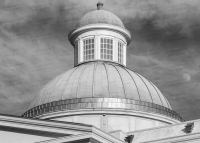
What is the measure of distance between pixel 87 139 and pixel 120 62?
69.3 ft

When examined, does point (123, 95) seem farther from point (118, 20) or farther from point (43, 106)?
point (118, 20)

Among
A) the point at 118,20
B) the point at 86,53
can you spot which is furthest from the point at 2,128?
the point at 118,20

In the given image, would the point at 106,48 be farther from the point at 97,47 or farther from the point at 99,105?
the point at 99,105

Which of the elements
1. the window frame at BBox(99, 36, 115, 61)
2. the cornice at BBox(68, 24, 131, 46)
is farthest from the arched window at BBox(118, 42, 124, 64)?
the cornice at BBox(68, 24, 131, 46)

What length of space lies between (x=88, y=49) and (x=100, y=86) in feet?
22.7

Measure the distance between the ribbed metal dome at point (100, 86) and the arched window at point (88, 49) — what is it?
2127mm

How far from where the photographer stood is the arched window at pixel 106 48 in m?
58.1

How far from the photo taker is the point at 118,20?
6031cm

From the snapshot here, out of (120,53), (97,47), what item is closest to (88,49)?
(97,47)

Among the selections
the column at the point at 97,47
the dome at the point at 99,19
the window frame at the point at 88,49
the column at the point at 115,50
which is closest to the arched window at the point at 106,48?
the column at the point at 115,50

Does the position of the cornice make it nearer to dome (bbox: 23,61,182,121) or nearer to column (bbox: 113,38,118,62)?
column (bbox: 113,38,118,62)

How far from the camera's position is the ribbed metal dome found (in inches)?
2051

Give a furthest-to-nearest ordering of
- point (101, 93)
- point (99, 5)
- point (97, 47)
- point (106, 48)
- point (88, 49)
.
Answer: point (99, 5) < point (88, 49) < point (106, 48) < point (97, 47) < point (101, 93)

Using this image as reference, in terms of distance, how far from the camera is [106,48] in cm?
5825
